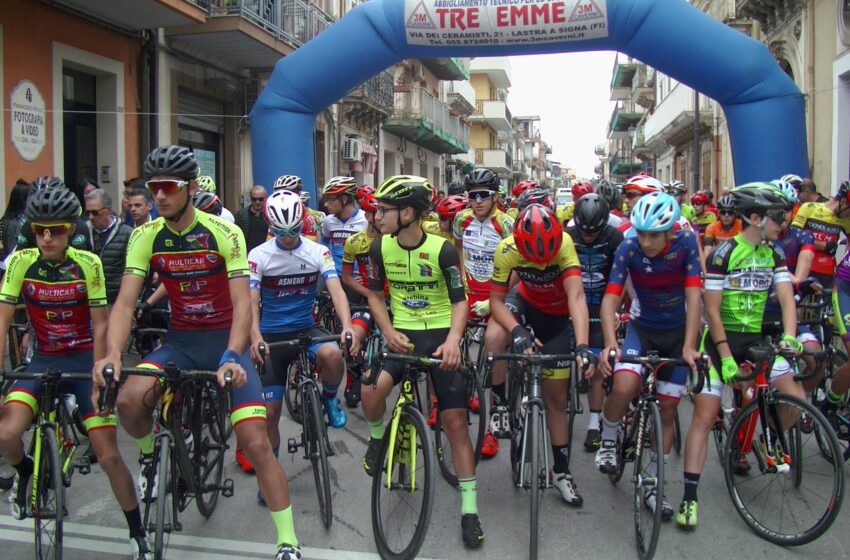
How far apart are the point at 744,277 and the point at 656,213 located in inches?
31.0

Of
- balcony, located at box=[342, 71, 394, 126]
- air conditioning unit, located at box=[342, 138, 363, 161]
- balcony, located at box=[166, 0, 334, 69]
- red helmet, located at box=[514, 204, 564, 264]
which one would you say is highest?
balcony, located at box=[342, 71, 394, 126]

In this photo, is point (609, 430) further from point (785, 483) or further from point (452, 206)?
point (452, 206)

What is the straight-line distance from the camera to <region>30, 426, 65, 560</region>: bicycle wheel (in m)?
3.76

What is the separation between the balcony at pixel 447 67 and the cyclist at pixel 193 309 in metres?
30.3

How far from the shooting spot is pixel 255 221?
10.3m

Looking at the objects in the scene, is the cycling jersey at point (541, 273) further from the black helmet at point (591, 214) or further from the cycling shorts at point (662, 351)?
the cycling shorts at point (662, 351)

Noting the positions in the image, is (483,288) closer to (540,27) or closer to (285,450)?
(285,450)

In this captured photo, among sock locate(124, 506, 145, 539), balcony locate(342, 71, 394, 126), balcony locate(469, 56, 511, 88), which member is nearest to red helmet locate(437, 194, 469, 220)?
sock locate(124, 506, 145, 539)

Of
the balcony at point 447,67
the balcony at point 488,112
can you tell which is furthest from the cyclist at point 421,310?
the balcony at point 488,112

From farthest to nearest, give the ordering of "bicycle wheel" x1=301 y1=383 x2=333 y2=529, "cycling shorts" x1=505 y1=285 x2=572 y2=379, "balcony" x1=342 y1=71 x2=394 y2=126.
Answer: "balcony" x1=342 y1=71 x2=394 y2=126
"cycling shorts" x1=505 y1=285 x2=572 y2=379
"bicycle wheel" x1=301 y1=383 x2=333 y2=529

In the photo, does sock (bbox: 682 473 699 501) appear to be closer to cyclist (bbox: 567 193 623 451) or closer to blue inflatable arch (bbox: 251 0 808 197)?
cyclist (bbox: 567 193 623 451)

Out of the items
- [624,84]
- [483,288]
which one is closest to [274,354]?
[483,288]

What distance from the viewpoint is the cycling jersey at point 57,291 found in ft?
13.9

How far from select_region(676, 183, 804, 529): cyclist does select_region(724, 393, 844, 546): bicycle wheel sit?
9.5 inches
